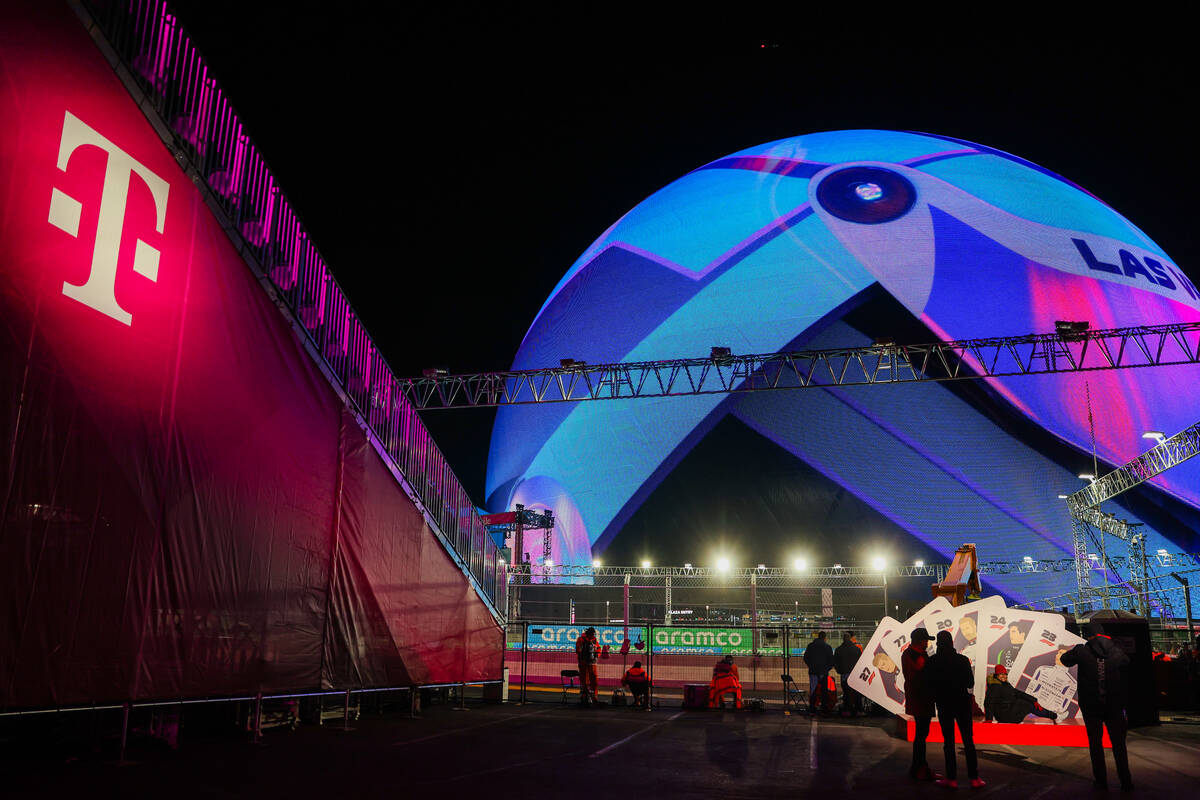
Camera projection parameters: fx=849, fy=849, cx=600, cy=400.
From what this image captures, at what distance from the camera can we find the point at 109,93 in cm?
707

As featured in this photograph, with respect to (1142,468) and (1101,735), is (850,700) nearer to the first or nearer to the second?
(1101,735)

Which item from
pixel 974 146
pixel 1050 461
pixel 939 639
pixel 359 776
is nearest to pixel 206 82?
pixel 359 776

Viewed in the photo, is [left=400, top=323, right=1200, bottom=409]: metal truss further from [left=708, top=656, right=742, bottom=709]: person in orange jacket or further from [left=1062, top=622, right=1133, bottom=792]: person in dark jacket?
[left=1062, top=622, right=1133, bottom=792]: person in dark jacket

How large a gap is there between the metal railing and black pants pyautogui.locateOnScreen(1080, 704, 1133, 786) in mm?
9163

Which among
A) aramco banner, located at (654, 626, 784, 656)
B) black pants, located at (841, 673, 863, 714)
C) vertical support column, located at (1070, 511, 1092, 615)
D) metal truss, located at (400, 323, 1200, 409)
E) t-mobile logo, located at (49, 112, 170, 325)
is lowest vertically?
black pants, located at (841, 673, 863, 714)

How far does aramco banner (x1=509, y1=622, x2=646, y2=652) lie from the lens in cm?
2411

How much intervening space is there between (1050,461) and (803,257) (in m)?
12.8

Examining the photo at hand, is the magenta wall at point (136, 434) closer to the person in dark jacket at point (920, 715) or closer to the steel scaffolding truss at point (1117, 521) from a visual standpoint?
the person in dark jacket at point (920, 715)

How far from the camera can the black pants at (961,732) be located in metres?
7.54

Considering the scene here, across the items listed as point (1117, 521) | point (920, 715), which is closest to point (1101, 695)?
point (920, 715)

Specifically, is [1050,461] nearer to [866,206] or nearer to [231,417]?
[866,206]

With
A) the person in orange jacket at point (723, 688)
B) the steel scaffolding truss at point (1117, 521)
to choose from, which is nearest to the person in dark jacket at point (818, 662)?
the person in orange jacket at point (723, 688)

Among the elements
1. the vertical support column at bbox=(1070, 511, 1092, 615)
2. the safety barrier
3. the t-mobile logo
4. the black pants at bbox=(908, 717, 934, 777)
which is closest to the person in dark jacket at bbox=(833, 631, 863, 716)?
the safety barrier

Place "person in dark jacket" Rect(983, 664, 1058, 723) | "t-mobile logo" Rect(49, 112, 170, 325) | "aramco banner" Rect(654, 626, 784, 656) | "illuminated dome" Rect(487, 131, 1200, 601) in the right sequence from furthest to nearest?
"illuminated dome" Rect(487, 131, 1200, 601)
"aramco banner" Rect(654, 626, 784, 656)
"person in dark jacket" Rect(983, 664, 1058, 723)
"t-mobile logo" Rect(49, 112, 170, 325)
